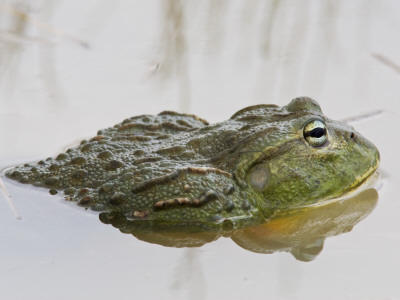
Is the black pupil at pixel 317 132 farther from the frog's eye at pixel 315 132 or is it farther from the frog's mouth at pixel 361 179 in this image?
the frog's mouth at pixel 361 179

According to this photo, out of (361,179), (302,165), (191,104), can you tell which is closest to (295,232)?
(302,165)

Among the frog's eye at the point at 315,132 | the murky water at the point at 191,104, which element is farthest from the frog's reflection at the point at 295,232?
the frog's eye at the point at 315,132

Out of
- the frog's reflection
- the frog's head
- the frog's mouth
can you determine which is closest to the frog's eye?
the frog's head

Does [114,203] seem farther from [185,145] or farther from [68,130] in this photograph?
[68,130]

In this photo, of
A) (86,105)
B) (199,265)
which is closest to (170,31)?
(86,105)

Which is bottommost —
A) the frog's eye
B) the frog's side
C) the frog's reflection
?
the frog's reflection

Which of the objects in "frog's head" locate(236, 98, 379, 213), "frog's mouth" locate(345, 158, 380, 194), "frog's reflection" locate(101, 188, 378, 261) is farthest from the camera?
"frog's mouth" locate(345, 158, 380, 194)

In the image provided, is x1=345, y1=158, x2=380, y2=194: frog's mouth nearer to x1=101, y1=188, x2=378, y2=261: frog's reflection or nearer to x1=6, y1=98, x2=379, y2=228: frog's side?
x1=6, y1=98, x2=379, y2=228: frog's side
